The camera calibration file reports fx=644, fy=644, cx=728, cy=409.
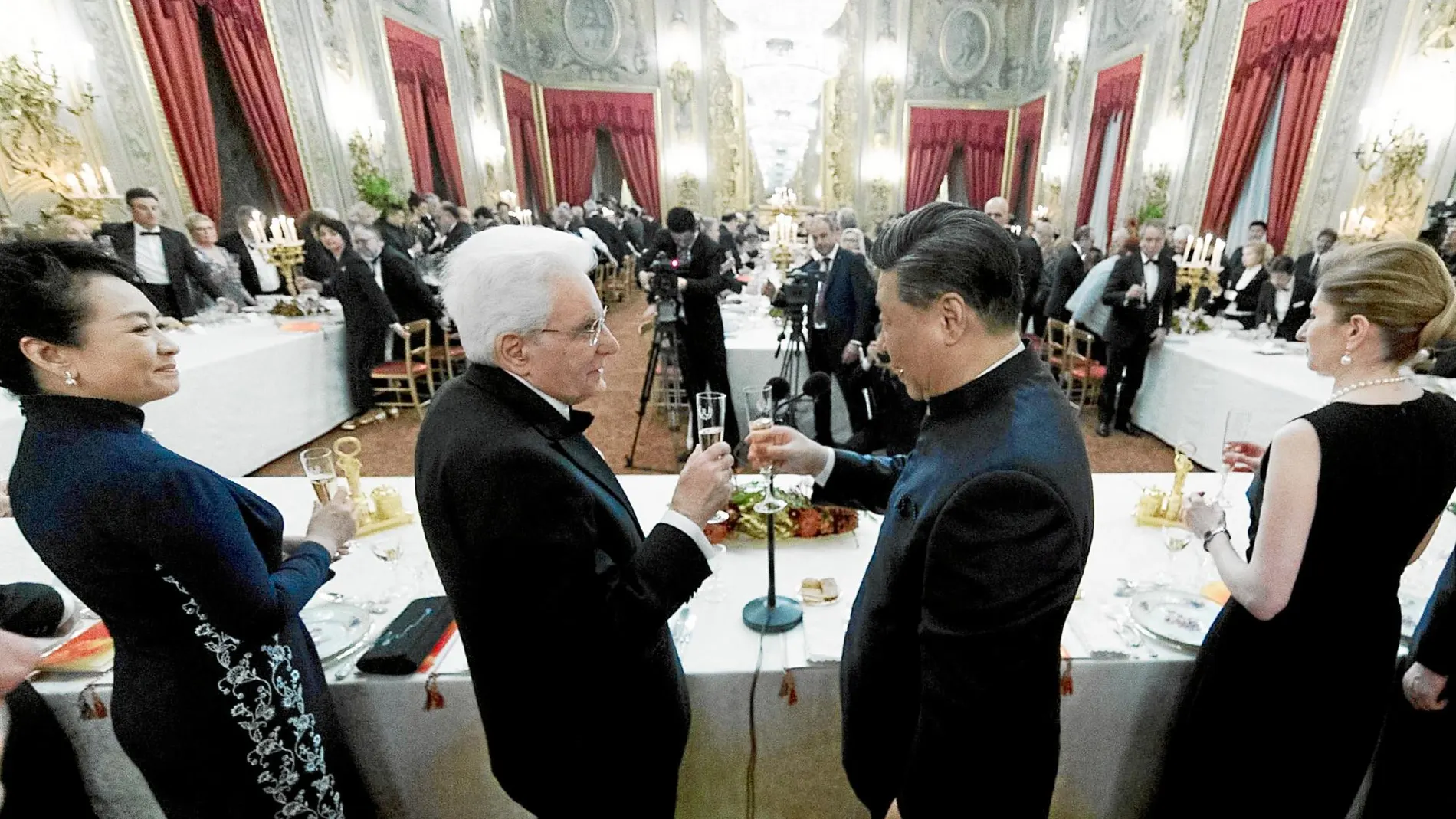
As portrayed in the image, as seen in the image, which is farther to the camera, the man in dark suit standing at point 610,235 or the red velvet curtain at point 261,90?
the man in dark suit standing at point 610,235

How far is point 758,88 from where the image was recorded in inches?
266

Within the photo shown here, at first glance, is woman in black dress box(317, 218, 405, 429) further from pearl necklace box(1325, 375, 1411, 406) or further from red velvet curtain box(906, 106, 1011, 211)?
red velvet curtain box(906, 106, 1011, 211)

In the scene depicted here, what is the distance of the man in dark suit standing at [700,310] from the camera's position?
4.03 meters

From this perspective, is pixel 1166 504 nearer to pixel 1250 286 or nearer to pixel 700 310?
pixel 700 310

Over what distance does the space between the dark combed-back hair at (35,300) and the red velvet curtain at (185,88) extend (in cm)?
617

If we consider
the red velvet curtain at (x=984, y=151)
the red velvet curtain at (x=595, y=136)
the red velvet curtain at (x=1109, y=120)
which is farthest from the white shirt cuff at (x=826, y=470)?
the red velvet curtain at (x=984, y=151)

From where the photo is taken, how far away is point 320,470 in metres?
1.51

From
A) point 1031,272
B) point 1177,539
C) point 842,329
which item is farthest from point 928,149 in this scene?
point 1177,539

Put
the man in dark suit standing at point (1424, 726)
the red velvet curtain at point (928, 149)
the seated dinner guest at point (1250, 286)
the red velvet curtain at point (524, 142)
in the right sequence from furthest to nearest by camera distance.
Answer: the red velvet curtain at point (928, 149) < the red velvet curtain at point (524, 142) < the seated dinner guest at point (1250, 286) < the man in dark suit standing at point (1424, 726)

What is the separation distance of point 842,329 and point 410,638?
326 cm

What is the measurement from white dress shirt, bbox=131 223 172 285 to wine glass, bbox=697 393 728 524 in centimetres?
511

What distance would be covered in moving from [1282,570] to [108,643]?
2.33m

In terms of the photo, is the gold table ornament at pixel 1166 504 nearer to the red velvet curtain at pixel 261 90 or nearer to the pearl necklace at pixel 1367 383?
the pearl necklace at pixel 1367 383

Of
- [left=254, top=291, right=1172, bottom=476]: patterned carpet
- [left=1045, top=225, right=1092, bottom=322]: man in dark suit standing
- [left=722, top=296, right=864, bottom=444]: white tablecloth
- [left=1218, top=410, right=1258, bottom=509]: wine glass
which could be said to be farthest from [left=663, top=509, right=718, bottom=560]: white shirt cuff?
[left=1045, top=225, right=1092, bottom=322]: man in dark suit standing
